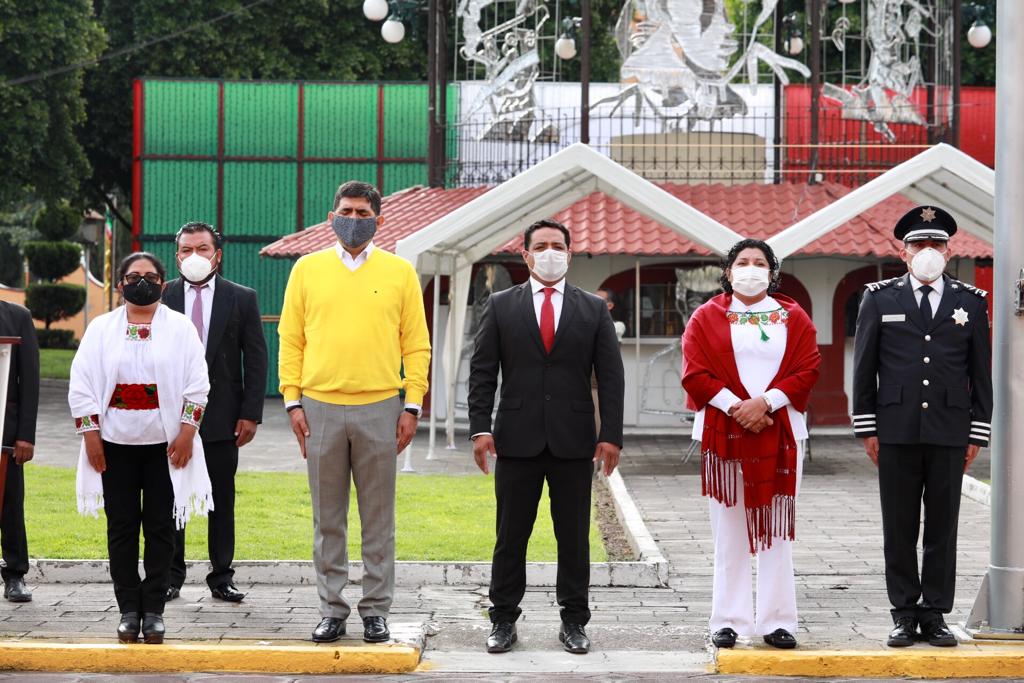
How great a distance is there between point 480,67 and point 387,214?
2.88 meters

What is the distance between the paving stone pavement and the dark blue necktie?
5.34 feet

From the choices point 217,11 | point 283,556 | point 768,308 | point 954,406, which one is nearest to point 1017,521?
point 954,406

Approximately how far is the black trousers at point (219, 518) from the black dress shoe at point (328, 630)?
136 centimetres

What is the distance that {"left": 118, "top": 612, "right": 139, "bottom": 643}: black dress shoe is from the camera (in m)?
7.32

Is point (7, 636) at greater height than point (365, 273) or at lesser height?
lesser

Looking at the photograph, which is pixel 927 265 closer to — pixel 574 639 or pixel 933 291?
pixel 933 291

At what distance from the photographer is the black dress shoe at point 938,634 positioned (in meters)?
7.35

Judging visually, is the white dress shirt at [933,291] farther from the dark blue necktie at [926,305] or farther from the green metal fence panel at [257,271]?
the green metal fence panel at [257,271]

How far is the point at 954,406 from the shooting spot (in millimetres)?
7402

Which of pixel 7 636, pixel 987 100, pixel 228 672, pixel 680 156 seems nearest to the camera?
pixel 228 672

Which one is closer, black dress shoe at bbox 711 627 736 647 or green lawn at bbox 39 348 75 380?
black dress shoe at bbox 711 627 736 647

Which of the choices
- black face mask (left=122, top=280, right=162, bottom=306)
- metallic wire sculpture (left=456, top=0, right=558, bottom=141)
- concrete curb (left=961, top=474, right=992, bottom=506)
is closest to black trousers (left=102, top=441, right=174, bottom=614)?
black face mask (left=122, top=280, right=162, bottom=306)

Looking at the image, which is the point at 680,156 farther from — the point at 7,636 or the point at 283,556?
the point at 7,636

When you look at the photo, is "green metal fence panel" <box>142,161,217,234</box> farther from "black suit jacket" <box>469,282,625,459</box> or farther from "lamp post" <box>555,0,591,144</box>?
"black suit jacket" <box>469,282,625,459</box>
